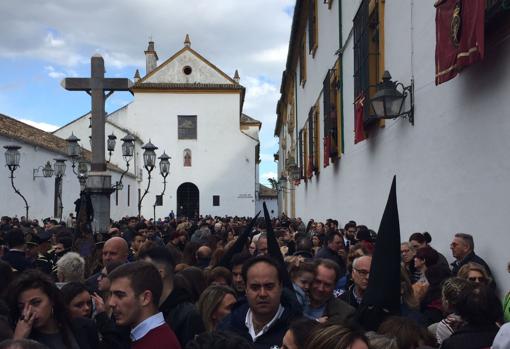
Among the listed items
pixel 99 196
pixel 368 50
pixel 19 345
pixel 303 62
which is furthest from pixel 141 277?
pixel 303 62

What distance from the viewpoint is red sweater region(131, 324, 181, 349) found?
3488 mm

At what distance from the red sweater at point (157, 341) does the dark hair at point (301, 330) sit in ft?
2.76

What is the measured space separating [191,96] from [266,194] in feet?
52.0

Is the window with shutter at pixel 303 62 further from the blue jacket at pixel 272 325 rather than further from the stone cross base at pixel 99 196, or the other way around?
→ the blue jacket at pixel 272 325

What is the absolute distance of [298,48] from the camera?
30.2 metres

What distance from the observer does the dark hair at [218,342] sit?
2.48 m

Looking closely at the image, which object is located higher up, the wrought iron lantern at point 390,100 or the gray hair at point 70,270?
the wrought iron lantern at point 390,100

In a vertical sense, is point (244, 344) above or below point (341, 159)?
below

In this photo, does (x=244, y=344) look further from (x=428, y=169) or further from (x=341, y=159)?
(x=341, y=159)

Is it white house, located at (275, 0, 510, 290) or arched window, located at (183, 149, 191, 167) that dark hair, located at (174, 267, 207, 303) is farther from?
arched window, located at (183, 149, 191, 167)

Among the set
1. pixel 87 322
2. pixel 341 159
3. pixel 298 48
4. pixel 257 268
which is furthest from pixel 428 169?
pixel 298 48

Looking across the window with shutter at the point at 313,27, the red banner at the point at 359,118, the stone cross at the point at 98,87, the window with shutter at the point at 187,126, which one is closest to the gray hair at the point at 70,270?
the red banner at the point at 359,118

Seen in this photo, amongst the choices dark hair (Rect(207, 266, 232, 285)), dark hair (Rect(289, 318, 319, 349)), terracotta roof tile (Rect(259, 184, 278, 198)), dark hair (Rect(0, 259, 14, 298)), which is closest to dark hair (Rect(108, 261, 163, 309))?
dark hair (Rect(289, 318, 319, 349))

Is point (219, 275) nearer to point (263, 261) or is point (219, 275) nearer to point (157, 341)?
point (263, 261)
